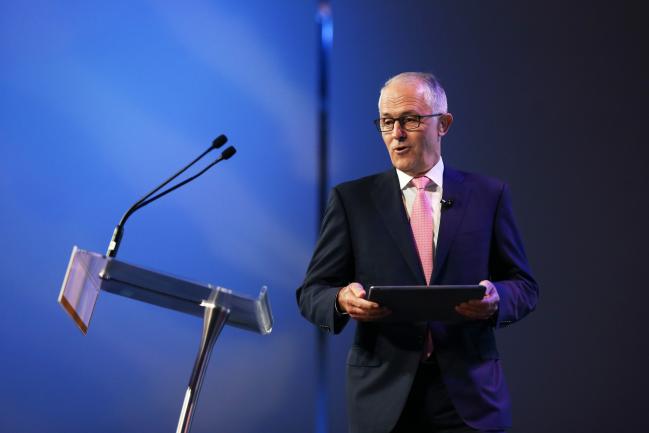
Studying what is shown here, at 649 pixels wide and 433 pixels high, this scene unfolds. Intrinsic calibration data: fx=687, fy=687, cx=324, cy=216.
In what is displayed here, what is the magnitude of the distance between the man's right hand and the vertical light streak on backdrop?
1.49m

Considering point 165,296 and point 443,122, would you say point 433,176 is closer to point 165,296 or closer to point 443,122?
point 443,122

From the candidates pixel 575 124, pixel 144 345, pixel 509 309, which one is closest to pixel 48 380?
pixel 144 345

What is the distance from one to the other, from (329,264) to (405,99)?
53cm

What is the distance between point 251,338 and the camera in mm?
3150

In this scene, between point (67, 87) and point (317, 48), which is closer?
point (67, 87)

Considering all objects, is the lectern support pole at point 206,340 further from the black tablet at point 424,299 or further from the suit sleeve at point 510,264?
the suit sleeve at point 510,264

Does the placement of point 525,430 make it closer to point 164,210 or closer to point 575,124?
point 575,124

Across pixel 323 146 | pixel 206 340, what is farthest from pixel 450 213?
pixel 323 146

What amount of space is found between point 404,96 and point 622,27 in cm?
163

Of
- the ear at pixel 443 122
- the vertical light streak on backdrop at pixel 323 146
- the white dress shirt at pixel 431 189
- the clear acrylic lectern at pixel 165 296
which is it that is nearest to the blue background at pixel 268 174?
the vertical light streak on backdrop at pixel 323 146

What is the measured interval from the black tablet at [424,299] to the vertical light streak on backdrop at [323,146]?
1.58 meters

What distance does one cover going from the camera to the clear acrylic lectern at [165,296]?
56.3 inches

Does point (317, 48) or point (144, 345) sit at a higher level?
point (317, 48)

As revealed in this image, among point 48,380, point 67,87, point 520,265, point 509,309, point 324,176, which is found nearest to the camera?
point 509,309
